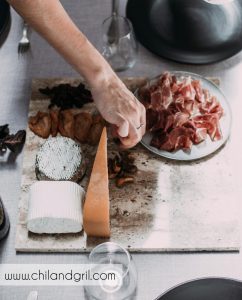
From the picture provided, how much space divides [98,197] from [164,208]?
19cm

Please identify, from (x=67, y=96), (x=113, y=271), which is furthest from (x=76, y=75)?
(x=113, y=271)

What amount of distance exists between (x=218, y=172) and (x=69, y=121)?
379 mm

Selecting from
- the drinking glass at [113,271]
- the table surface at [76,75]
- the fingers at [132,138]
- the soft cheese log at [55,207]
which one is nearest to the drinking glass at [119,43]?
the table surface at [76,75]

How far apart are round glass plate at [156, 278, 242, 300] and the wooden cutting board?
100mm

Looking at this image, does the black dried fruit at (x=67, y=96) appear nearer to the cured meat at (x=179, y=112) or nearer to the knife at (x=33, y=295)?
the cured meat at (x=179, y=112)

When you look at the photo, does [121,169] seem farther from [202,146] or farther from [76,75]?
[76,75]

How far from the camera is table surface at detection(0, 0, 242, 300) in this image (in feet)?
3.79

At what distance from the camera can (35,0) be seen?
1.12 meters

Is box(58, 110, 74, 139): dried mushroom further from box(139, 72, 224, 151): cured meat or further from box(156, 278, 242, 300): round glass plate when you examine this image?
box(156, 278, 242, 300): round glass plate

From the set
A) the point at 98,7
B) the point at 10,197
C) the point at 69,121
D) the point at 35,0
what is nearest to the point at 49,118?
the point at 69,121

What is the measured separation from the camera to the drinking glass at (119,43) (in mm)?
1418

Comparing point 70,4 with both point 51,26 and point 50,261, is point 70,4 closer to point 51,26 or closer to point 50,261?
point 51,26

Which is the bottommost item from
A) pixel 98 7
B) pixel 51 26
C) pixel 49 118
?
pixel 49 118

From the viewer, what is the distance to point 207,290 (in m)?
1.10
